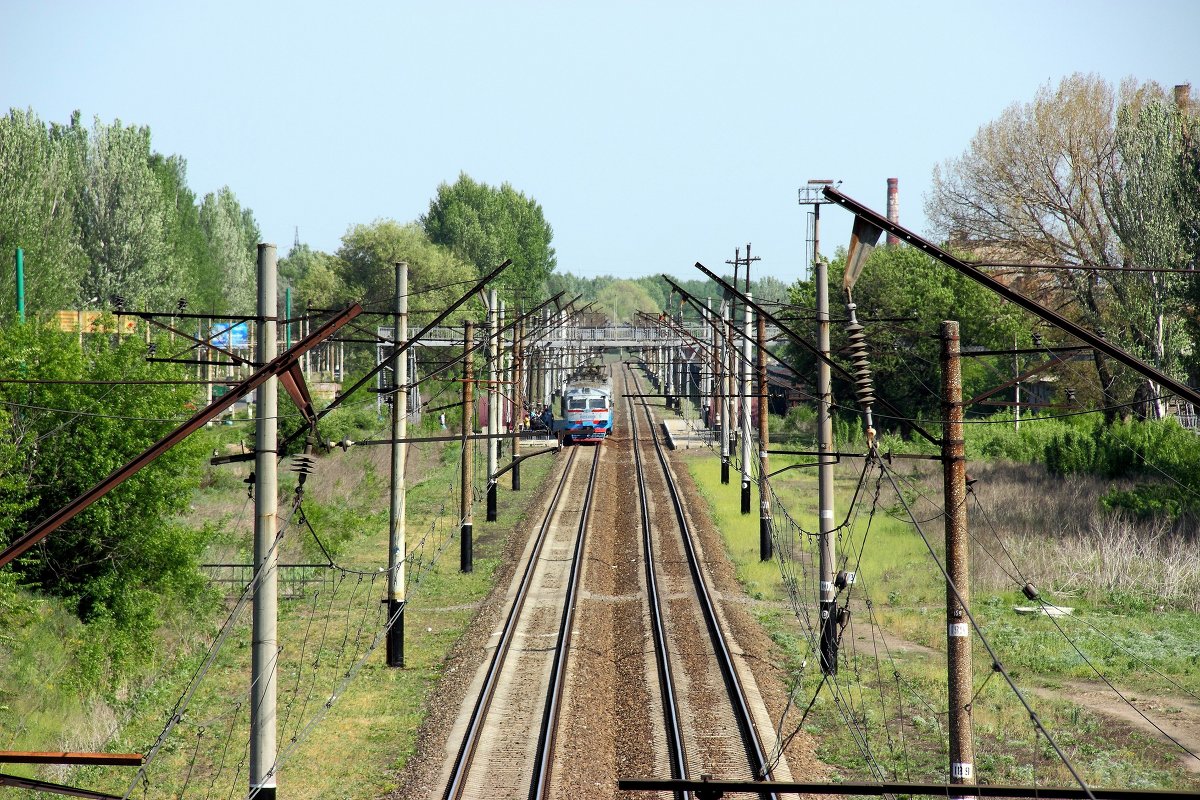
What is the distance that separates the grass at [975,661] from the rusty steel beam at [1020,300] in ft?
21.3

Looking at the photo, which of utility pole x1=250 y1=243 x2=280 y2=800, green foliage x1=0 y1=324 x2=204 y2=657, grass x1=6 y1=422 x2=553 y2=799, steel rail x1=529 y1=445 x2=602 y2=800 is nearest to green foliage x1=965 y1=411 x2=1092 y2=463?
steel rail x1=529 y1=445 x2=602 y2=800

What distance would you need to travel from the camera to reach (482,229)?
10169 cm

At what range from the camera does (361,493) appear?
40.8 metres

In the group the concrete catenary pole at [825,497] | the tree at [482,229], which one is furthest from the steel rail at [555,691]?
the tree at [482,229]

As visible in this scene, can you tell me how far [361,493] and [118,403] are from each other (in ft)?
63.6

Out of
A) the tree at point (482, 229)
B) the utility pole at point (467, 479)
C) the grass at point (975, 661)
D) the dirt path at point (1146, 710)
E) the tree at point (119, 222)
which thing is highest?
the tree at point (482, 229)

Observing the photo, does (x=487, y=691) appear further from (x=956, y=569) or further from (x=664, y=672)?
(x=956, y=569)

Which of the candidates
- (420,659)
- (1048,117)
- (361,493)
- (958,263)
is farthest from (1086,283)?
(958,263)

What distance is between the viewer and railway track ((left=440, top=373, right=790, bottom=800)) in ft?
44.8

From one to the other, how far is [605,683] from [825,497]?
179 inches

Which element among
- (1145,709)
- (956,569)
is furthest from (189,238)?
(956,569)

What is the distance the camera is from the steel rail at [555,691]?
13.0 m

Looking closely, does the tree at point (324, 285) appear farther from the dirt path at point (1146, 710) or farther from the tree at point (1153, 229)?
the dirt path at point (1146, 710)

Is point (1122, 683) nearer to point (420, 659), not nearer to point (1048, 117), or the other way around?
point (420, 659)
